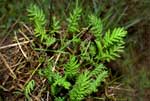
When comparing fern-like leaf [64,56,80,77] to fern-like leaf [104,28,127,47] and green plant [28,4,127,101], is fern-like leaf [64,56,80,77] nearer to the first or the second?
green plant [28,4,127,101]

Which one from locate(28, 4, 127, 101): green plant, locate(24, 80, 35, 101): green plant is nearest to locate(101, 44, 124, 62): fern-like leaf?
locate(28, 4, 127, 101): green plant

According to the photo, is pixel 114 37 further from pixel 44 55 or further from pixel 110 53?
pixel 44 55

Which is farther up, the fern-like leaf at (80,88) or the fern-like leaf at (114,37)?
the fern-like leaf at (114,37)

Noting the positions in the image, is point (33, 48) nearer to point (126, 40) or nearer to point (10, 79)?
point (10, 79)

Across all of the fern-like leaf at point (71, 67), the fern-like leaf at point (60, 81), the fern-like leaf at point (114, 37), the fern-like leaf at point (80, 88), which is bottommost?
the fern-like leaf at point (80, 88)

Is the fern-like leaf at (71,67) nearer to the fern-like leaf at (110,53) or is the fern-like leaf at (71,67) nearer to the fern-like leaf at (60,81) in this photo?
the fern-like leaf at (60,81)

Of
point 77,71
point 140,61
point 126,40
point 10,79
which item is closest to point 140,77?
point 140,61

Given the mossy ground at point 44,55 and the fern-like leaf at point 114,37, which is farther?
the mossy ground at point 44,55

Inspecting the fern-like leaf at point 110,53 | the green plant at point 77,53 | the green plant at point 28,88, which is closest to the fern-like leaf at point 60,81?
the green plant at point 77,53
